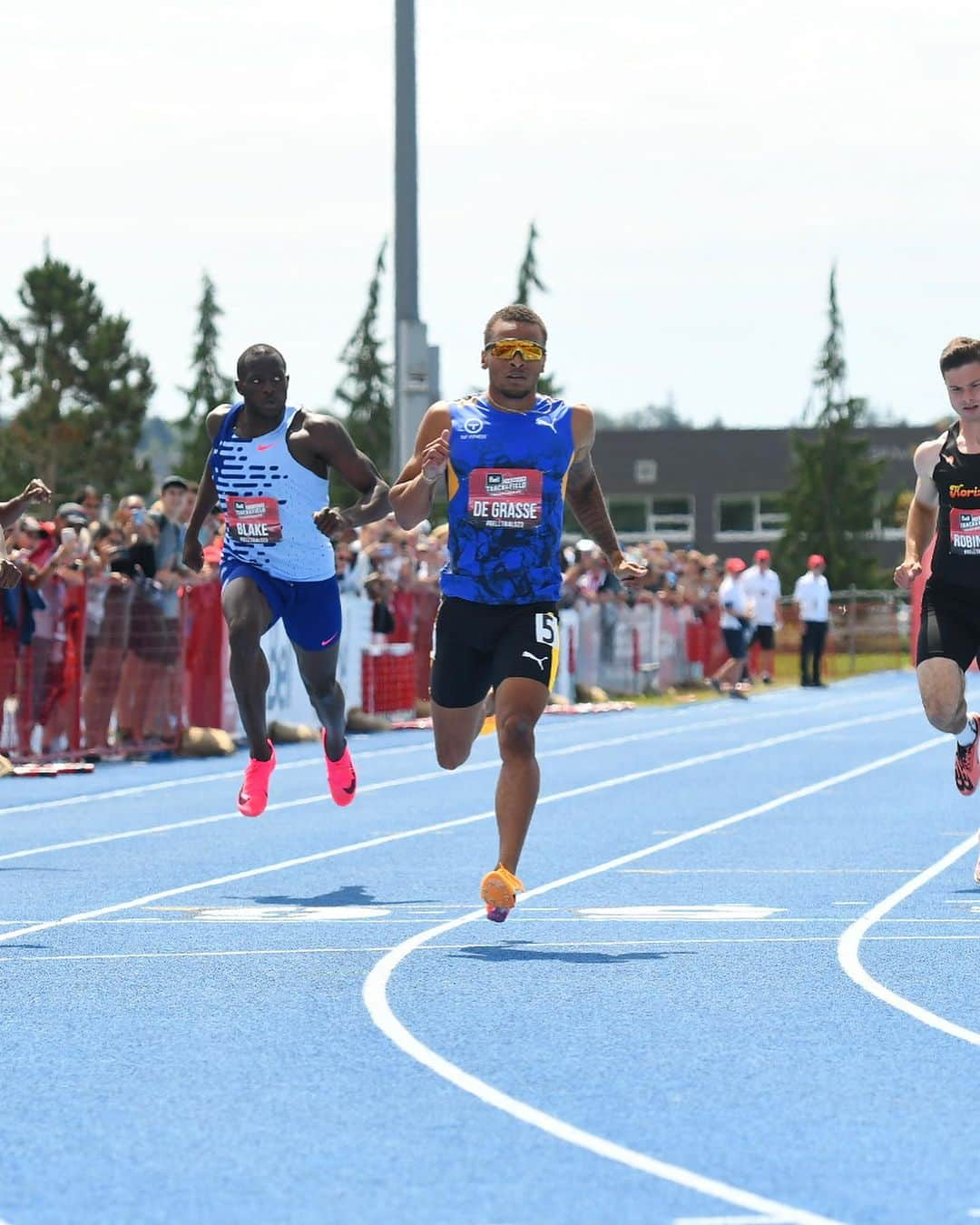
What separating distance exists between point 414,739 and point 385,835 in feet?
30.8

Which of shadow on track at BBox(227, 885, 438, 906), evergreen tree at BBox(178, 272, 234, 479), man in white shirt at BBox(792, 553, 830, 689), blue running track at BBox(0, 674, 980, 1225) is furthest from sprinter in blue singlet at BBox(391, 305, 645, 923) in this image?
evergreen tree at BBox(178, 272, 234, 479)

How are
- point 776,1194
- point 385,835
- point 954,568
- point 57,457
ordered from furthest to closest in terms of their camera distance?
point 57,457 < point 385,835 < point 954,568 < point 776,1194

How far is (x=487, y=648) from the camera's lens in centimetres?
909

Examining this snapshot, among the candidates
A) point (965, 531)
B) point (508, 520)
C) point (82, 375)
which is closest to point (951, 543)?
point (965, 531)

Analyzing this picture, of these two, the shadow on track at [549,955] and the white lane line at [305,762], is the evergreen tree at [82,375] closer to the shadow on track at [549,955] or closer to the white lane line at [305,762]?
the white lane line at [305,762]

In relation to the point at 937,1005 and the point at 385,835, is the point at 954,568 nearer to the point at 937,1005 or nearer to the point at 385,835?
the point at 937,1005

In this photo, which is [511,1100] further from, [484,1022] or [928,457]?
[928,457]

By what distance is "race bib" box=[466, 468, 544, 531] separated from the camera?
8.85 metres

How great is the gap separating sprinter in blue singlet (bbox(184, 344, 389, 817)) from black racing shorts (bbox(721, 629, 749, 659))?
2360 centimetres

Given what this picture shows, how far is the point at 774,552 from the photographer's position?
297ft

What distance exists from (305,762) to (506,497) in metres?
10.9

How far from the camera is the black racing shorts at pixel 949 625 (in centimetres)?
992

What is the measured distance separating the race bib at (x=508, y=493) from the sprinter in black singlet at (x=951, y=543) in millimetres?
1575

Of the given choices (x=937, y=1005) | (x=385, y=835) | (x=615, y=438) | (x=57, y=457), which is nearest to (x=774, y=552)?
(x=615, y=438)
